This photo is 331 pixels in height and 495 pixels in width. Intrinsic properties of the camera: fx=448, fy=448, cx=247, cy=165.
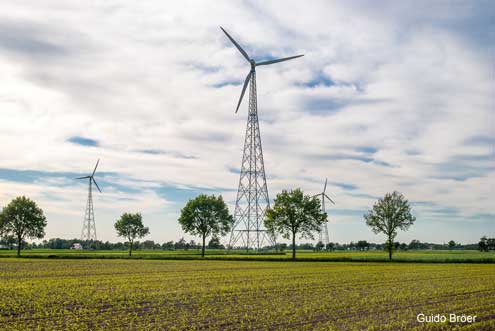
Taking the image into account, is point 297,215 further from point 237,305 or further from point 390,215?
point 237,305

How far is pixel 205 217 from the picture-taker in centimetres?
11750

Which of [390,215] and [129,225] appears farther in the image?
[129,225]

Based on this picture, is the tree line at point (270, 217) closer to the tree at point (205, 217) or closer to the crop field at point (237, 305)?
the tree at point (205, 217)

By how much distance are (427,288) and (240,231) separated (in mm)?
81095

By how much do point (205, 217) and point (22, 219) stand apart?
176ft

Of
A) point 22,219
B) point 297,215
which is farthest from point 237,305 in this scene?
point 22,219

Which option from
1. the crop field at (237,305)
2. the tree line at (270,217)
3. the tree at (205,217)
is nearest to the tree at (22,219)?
the tree line at (270,217)

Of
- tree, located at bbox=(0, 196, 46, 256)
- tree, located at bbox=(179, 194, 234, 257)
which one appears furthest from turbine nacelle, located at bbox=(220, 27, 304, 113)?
tree, located at bbox=(0, 196, 46, 256)

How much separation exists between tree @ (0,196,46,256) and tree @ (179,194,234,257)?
44.7 m

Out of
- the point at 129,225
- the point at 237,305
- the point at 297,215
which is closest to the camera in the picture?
the point at 237,305

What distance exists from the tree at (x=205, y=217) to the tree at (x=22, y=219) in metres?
44.7

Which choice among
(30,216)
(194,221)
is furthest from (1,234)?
(194,221)

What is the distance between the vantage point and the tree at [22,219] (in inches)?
4946

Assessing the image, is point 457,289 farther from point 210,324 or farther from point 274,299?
point 210,324
